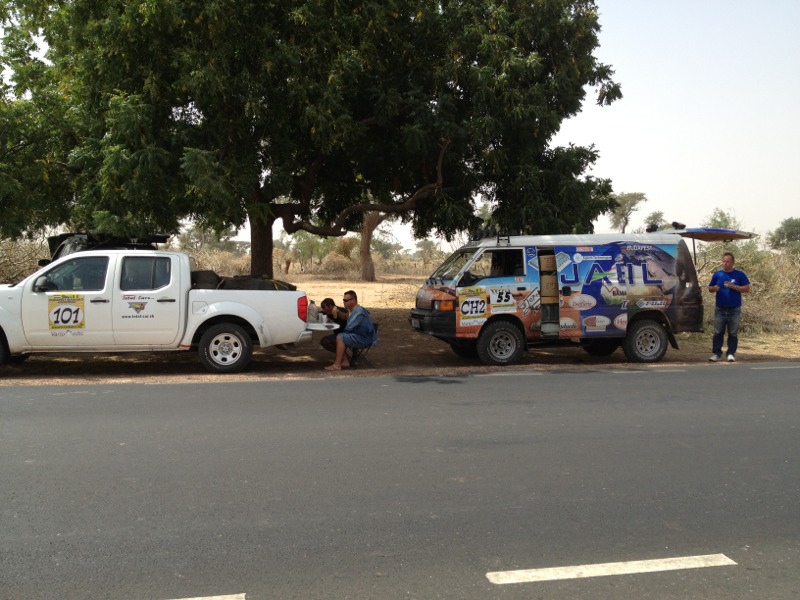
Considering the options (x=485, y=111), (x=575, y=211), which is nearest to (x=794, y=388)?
(x=575, y=211)

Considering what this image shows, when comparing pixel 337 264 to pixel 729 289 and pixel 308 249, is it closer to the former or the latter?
pixel 308 249

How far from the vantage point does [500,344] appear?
→ 37.8 feet

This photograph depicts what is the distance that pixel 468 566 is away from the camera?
381 centimetres

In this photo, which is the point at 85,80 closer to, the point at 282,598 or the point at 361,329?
the point at 361,329

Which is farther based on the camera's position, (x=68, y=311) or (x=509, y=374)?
(x=509, y=374)

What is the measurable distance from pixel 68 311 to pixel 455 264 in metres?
6.10

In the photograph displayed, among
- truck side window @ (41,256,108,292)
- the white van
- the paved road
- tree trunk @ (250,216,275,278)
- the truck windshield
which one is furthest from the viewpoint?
tree trunk @ (250,216,275,278)

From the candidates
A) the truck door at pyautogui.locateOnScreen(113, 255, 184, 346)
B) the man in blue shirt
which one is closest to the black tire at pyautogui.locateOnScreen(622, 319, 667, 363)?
the man in blue shirt

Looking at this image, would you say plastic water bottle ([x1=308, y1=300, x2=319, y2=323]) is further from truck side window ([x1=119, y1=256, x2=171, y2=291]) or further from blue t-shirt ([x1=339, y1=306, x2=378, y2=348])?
truck side window ([x1=119, y1=256, x2=171, y2=291])

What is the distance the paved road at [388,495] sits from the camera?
3668 millimetres

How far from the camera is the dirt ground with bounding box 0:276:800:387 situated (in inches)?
397

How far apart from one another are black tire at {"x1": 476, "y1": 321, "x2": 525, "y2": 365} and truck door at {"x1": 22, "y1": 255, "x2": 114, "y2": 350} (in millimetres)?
5719

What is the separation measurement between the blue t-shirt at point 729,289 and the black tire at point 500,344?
3884 millimetres

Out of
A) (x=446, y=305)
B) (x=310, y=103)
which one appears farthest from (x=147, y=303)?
(x=446, y=305)
